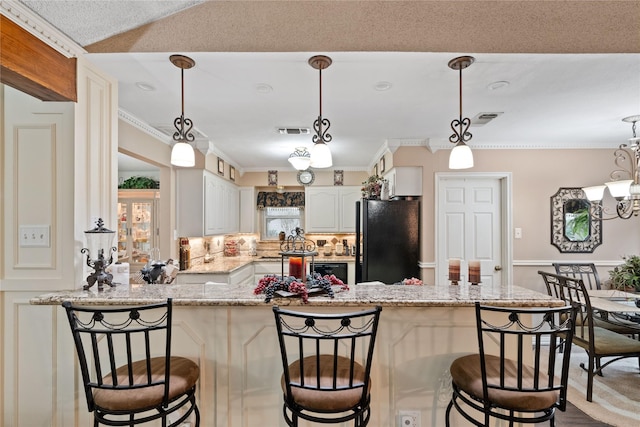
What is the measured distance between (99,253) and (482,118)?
11.3 feet

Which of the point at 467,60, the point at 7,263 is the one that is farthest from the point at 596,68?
the point at 7,263

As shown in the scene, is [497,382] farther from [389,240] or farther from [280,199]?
[280,199]

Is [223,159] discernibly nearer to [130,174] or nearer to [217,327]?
[130,174]

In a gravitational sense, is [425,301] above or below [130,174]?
below

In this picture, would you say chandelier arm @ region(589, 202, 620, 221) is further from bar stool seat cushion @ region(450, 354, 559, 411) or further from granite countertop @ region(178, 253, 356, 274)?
bar stool seat cushion @ region(450, 354, 559, 411)

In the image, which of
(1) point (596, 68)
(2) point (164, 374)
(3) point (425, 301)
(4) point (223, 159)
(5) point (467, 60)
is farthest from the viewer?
(4) point (223, 159)

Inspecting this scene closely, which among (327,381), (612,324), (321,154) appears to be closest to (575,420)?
(612,324)

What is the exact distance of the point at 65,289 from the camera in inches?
74.2

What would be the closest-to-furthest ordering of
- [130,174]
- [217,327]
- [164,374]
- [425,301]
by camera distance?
[164,374] < [425,301] < [217,327] < [130,174]

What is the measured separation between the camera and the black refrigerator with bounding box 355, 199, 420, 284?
3689mm

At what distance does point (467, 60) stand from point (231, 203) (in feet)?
14.0

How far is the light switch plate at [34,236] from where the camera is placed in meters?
1.88

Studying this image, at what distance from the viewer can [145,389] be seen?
143cm

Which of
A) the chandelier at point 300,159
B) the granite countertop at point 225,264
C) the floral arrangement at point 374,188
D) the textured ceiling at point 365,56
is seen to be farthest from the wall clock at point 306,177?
the textured ceiling at point 365,56
